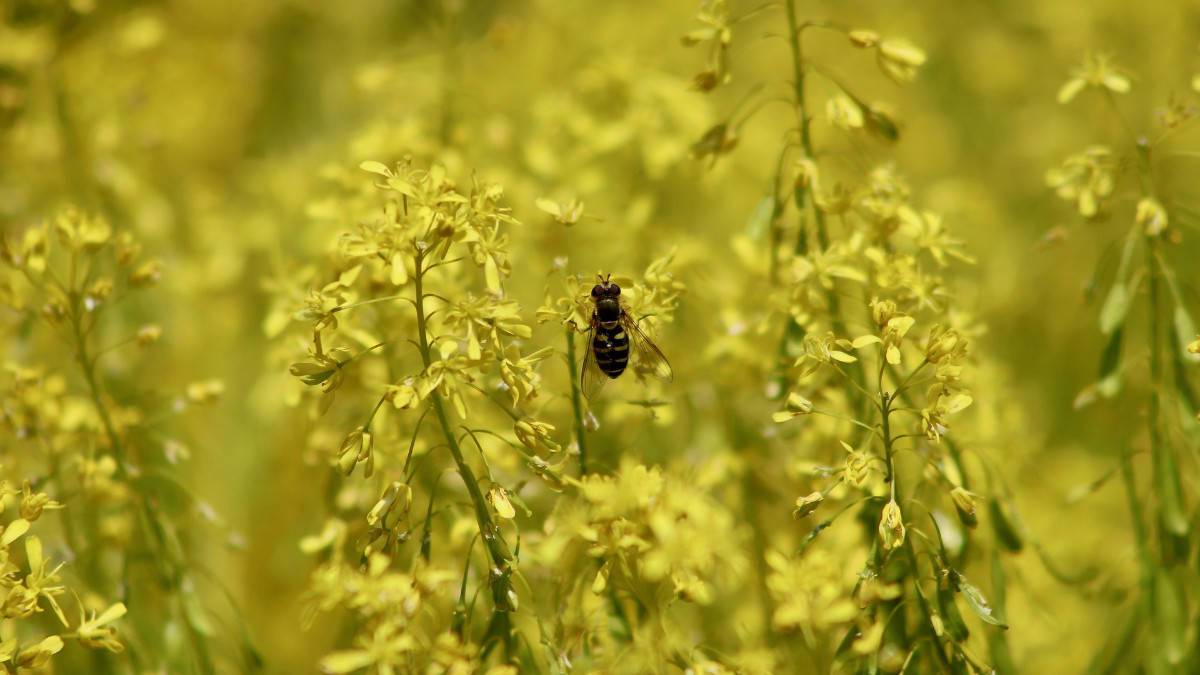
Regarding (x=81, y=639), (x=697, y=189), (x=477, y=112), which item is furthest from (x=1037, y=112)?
(x=81, y=639)

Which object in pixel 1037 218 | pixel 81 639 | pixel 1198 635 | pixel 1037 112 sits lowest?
pixel 1198 635

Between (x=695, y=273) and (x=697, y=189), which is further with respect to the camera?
(x=697, y=189)

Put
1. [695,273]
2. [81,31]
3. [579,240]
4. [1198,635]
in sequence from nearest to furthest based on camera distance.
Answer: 1. [1198,635]
2. [695,273]
3. [579,240]
4. [81,31]

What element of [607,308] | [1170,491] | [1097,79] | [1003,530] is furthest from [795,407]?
[1097,79]

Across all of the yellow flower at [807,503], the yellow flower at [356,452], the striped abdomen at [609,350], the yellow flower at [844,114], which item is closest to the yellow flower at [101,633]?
the yellow flower at [356,452]

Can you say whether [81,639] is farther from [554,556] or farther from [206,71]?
[206,71]

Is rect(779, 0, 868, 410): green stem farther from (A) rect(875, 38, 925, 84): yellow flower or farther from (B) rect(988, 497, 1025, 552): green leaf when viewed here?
(B) rect(988, 497, 1025, 552): green leaf

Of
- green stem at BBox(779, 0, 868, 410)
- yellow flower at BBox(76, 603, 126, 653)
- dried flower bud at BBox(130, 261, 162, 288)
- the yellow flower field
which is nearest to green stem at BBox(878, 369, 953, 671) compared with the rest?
the yellow flower field

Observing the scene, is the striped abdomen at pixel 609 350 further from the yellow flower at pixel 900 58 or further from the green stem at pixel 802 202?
the yellow flower at pixel 900 58
